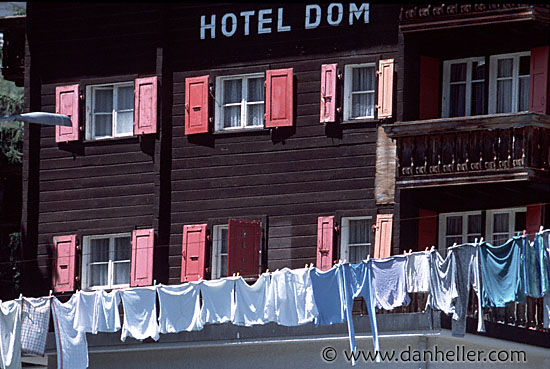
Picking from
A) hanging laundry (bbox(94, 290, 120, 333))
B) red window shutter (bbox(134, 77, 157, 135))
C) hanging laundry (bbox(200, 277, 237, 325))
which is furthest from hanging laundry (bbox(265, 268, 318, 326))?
red window shutter (bbox(134, 77, 157, 135))

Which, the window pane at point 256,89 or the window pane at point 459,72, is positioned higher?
the window pane at point 459,72

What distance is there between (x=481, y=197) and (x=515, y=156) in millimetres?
2152

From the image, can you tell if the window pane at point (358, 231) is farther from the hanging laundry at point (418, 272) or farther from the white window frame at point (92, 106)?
the white window frame at point (92, 106)

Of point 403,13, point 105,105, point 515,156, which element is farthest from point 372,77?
point 105,105

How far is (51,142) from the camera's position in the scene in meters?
48.7

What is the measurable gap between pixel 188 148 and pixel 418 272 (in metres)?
9.04

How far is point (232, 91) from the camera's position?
46.5 metres

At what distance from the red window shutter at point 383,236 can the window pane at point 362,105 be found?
108 inches

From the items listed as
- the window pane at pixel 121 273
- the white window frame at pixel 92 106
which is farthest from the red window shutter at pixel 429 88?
the window pane at pixel 121 273

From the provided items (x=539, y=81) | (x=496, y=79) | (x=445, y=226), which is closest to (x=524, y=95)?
(x=539, y=81)

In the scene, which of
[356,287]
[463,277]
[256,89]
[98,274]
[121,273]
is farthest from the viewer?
[98,274]

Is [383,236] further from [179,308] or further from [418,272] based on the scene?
[179,308]

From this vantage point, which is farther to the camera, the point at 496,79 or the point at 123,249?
the point at 123,249

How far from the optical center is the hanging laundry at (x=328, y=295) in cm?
4109
